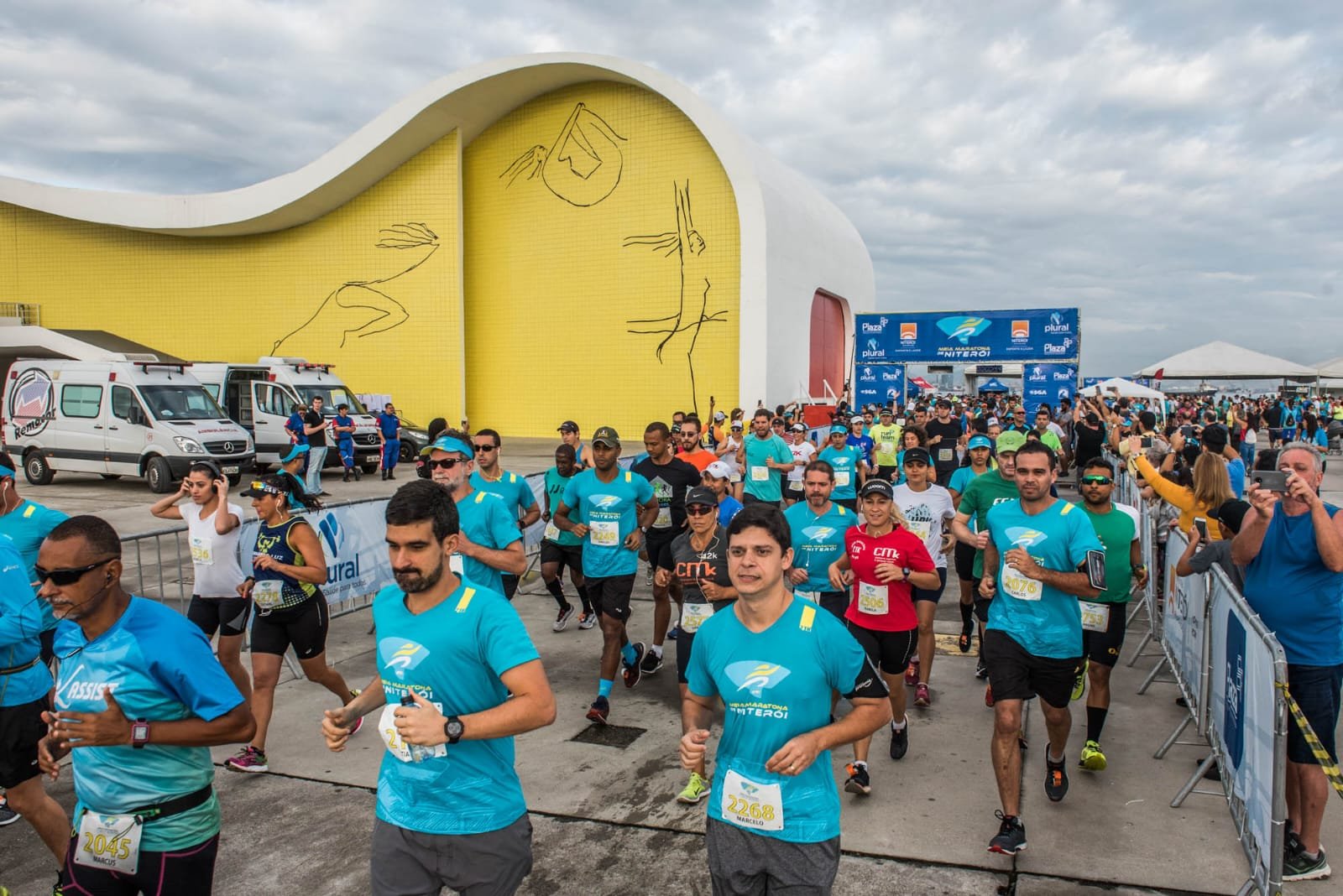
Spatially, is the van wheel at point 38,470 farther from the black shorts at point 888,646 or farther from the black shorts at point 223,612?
the black shorts at point 888,646

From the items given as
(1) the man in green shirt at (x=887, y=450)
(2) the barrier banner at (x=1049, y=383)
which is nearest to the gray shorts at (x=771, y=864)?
(1) the man in green shirt at (x=887, y=450)

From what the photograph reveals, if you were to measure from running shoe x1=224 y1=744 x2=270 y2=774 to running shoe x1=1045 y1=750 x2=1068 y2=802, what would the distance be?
443cm

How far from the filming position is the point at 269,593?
4.99 metres

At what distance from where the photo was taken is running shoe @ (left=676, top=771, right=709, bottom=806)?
4570mm

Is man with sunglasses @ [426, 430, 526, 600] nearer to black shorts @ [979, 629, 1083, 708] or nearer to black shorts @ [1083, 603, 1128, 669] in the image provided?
black shorts @ [979, 629, 1083, 708]

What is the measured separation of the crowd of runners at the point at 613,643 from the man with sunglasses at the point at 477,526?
0.02 meters

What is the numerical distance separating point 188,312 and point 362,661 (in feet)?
98.7

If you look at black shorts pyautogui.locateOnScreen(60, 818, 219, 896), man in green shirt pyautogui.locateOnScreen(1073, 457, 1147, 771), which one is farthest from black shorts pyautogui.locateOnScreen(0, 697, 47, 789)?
man in green shirt pyautogui.locateOnScreen(1073, 457, 1147, 771)

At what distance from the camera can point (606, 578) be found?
6418 mm

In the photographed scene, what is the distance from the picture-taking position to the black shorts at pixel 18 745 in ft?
11.6

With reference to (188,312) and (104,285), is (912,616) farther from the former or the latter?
(104,285)

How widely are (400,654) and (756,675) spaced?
1.08 m

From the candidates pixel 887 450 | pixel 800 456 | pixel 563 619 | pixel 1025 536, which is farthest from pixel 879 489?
pixel 887 450

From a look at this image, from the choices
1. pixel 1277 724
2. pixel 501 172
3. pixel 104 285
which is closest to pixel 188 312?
pixel 104 285
